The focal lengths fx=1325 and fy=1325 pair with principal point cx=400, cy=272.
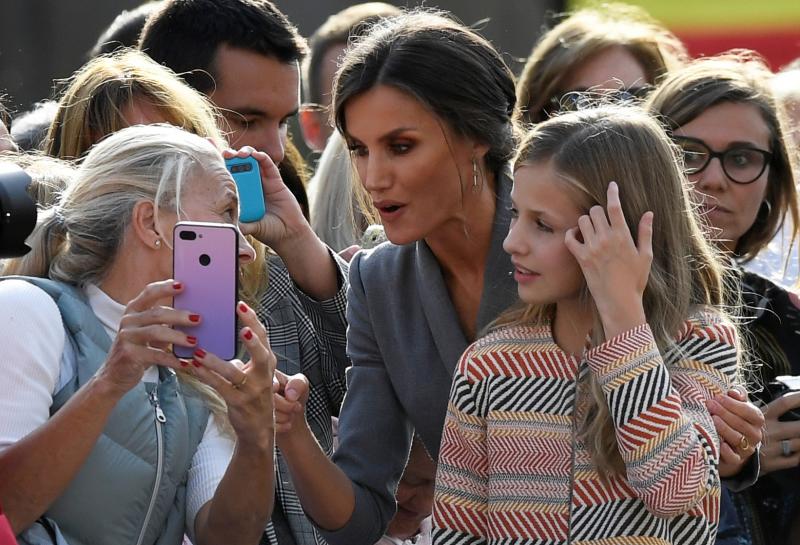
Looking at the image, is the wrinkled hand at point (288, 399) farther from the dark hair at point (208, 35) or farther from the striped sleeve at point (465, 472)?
the dark hair at point (208, 35)

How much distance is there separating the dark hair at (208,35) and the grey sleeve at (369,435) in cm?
86

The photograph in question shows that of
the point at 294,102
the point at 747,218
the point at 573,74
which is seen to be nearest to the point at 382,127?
the point at 294,102

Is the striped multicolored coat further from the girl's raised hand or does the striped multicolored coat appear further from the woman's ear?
the woman's ear

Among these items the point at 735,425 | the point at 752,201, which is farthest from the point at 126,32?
the point at 735,425

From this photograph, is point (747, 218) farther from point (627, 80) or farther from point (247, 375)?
point (247, 375)

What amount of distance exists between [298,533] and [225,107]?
117cm

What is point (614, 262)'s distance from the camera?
7.81 ft

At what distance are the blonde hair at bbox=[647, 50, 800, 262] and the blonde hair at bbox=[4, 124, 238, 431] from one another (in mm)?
1448

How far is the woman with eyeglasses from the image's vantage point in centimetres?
313

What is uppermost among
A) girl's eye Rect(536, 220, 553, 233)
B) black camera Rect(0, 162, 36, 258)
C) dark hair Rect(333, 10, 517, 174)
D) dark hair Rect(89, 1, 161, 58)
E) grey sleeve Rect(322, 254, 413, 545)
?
black camera Rect(0, 162, 36, 258)

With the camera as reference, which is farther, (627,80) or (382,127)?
(627,80)

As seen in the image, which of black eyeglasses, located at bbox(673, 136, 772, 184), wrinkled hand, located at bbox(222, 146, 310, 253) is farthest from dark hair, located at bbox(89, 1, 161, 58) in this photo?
black eyeglasses, located at bbox(673, 136, 772, 184)

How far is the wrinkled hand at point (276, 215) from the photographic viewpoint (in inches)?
123

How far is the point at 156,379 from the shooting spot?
249cm
